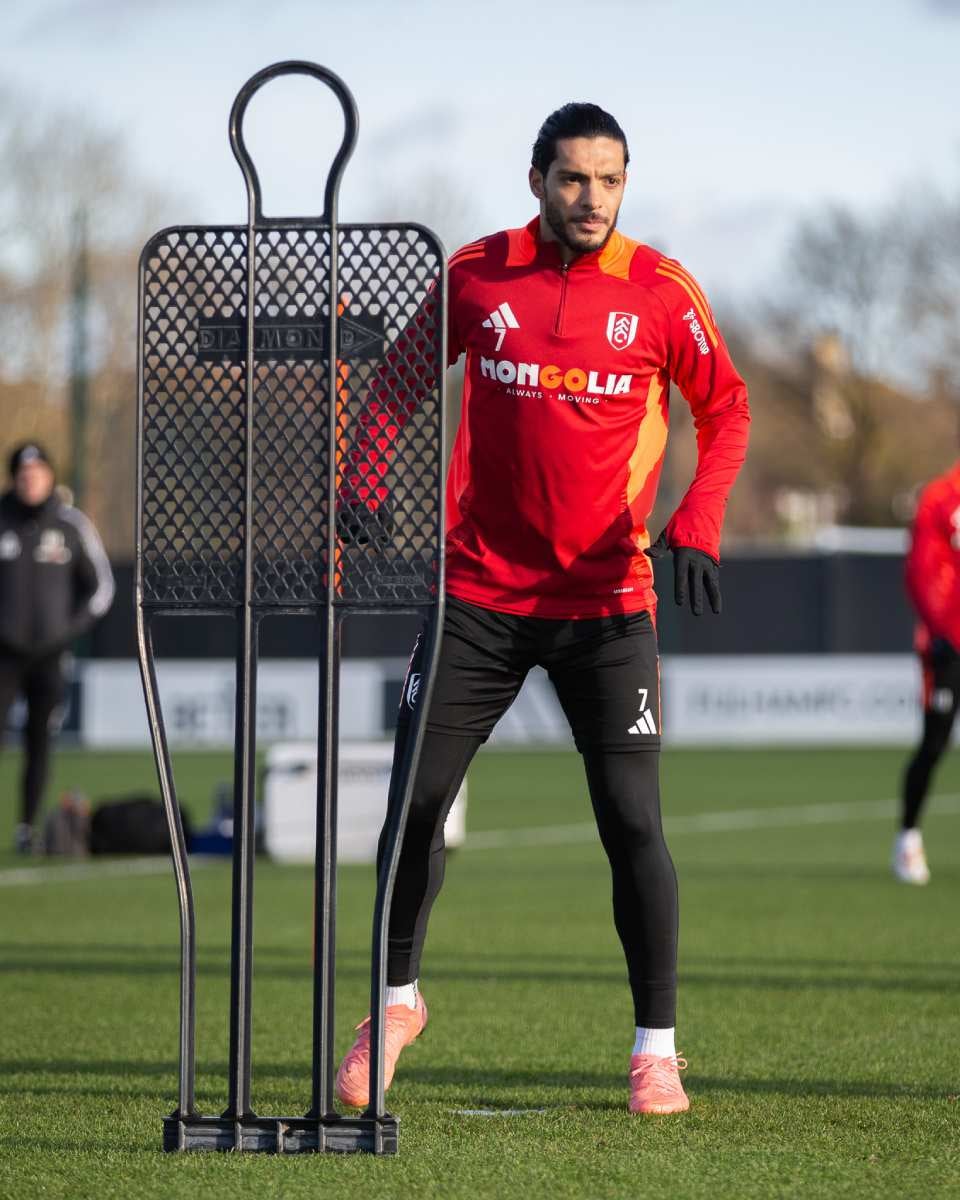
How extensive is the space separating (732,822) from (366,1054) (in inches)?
402

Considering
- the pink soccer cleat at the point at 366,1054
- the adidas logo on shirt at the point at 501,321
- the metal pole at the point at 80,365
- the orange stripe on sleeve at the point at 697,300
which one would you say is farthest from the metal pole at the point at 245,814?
the metal pole at the point at 80,365

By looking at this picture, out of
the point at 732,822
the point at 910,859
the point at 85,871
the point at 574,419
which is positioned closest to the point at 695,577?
the point at 574,419

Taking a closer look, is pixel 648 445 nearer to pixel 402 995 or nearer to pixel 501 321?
pixel 501 321

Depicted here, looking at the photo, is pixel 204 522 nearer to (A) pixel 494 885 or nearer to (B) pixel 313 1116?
(B) pixel 313 1116

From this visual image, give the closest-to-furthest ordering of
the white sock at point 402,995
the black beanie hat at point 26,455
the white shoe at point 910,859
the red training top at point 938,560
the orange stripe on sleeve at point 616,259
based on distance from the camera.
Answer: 1. the orange stripe on sleeve at point 616,259
2. the white sock at point 402,995
3. the red training top at point 938,560
4. the white shoe at point 910,859
5. the black beanie hat at point 26,455

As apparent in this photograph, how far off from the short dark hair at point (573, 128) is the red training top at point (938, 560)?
6.08 m

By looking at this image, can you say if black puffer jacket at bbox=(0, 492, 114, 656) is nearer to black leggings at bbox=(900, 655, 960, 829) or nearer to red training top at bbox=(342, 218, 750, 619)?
black leggings at bbox=(900, 655, 960, 829)

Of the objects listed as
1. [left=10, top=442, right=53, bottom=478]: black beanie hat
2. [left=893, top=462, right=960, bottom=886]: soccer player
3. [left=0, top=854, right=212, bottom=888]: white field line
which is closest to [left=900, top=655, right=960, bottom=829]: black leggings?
[left=893, top=462, right=960, bottom=886]: soccer player

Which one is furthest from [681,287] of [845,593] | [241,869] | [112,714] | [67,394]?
[67,394]

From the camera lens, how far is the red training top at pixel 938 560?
34.3ft

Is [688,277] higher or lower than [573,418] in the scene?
higher

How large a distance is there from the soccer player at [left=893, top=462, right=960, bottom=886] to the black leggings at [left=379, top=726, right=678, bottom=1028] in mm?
5849

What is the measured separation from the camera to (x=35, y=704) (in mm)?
12508

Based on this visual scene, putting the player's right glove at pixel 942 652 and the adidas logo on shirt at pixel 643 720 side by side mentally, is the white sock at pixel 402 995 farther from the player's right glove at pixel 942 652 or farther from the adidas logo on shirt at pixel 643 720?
the player's right glove at pixel 942 652
